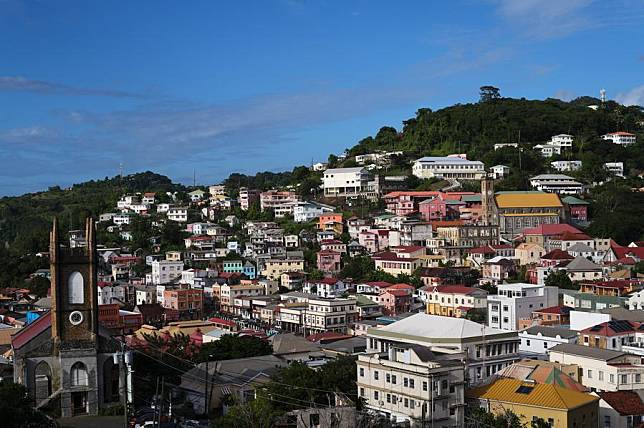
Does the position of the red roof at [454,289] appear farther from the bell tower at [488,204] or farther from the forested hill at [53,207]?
the forested hill at [53,207]

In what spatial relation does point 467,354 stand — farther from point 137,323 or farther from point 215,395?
point 137,323

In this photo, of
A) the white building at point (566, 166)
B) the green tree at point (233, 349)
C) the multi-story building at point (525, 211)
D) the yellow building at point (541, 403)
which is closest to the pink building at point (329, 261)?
the multi-story building at point (525, 211)

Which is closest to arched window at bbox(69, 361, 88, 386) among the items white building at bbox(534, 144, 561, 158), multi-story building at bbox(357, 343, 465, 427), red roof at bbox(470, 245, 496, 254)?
multi-story building at bbox(357, 343, 465, 427)

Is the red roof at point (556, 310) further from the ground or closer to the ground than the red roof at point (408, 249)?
closer to the ground

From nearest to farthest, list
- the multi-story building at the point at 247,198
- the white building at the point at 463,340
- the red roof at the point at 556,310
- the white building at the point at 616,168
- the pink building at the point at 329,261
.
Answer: the white building at the point at 463,340 → the red roof at the point at 556,310 → the pink building at the point at 329,261 → the white building at the point at 616,168 → the multi-story building at the point at 247,198

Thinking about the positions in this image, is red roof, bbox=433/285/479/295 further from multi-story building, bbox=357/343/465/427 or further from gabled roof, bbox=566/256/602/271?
multi-story building, bbox=357/343/465/427

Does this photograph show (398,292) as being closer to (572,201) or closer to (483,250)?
(483,250)

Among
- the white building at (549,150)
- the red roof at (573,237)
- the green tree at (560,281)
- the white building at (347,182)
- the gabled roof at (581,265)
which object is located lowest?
the green tree at (560,281)
